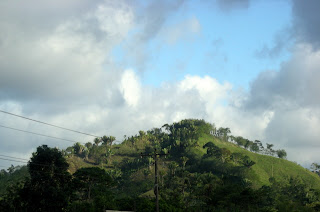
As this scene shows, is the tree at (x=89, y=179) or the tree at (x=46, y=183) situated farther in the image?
the tree at (x=89, y=179)

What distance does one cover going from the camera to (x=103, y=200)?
3137 inches

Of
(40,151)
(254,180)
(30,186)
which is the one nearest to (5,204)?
(30,186)

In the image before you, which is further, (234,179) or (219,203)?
(234,179)

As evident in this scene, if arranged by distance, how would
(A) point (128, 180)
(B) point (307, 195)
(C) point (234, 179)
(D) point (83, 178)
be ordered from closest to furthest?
(D) point (83, 178), (B) point (307, 195), (C) point (234, 179), (A) point (128, 180)

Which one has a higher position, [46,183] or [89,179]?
[89,179]

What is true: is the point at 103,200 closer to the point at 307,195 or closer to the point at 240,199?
the point at 240,199

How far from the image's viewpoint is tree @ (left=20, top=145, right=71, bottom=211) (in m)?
80.9

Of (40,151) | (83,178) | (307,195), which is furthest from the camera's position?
(307,195)

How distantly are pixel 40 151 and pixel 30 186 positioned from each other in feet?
29.5

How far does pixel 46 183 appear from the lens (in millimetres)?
82750

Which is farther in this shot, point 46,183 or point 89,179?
point 89,179

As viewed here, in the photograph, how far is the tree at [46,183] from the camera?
8094 centimetres

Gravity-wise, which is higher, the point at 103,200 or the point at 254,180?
the point at 254,180

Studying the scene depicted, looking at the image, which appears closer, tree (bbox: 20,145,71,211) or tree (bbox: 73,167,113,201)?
tree (bbox: 20,145,71,211)
